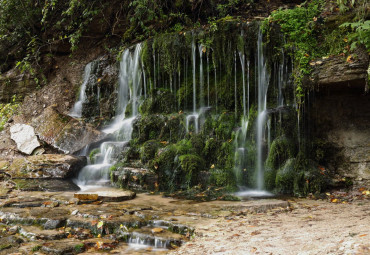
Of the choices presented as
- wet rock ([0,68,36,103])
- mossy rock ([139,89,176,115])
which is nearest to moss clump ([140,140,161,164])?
mossy rock ([139,89,176,115])

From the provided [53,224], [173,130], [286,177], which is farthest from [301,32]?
[53,224]

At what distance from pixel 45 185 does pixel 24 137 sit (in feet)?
12.2

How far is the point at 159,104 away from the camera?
9938 millimetres

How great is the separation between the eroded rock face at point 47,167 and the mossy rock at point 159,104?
8.47 ft

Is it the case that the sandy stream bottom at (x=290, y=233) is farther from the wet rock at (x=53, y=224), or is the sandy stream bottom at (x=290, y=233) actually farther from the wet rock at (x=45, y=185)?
the wet rock at (x=45, y=185)

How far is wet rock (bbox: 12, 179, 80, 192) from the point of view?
7.00m

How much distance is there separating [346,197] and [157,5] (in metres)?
8.83

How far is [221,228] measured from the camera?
4.09m

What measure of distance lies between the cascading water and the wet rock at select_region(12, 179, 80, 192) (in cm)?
46

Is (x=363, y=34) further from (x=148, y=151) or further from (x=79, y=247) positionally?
(x=79, y=247)

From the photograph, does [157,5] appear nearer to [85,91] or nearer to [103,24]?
[103,24]

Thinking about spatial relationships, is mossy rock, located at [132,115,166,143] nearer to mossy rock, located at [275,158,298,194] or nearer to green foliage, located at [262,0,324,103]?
mossy rock, located at [275,158,298,194]

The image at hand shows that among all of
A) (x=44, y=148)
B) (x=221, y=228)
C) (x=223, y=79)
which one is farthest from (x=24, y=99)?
(x=221, y=228)

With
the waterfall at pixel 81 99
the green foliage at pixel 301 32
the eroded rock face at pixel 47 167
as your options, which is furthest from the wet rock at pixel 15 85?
the green foliage at pixel 301 32
